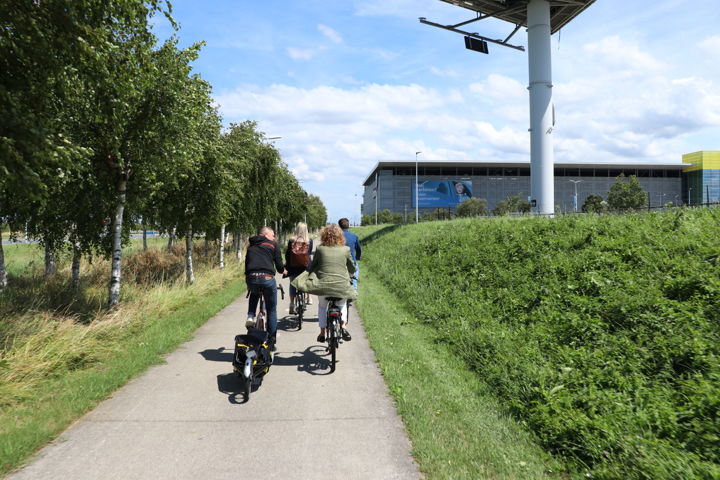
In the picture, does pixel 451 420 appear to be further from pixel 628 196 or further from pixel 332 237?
pixel 628 196

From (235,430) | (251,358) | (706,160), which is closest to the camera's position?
(235,430)

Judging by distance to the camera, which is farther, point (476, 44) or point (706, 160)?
point (706, 160)

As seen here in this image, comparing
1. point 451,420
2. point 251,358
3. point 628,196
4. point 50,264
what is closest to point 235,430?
point 251,358

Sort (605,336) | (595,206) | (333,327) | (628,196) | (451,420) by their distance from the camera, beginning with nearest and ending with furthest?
(451,420), (605,336), (333,327), (595,206), (628,196)

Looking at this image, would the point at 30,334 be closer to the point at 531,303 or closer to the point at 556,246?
the point at 531,303

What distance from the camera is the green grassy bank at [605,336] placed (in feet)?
11.7

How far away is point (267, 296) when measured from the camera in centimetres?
609

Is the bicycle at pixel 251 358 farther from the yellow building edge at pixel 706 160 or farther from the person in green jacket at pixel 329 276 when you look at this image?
the yellow building edge at pixel 706 160

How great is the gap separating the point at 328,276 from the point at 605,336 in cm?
361

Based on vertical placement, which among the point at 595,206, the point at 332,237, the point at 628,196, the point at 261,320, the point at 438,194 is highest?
the point at 438,194

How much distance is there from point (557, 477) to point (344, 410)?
2.08m

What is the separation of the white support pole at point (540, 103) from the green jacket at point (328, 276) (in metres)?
22.9

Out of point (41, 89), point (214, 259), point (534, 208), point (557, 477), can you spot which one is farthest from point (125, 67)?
point (534, 208)

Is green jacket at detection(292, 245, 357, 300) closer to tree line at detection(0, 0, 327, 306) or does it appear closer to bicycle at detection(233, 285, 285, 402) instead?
bicycle at detection(233, 285, 285, 402)
